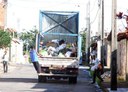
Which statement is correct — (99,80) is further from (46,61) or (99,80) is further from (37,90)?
(37,90)

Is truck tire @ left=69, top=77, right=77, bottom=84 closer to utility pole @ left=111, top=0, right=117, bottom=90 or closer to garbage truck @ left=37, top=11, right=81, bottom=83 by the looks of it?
garbage truck @ left=37, top=11, right=81, bottom=83

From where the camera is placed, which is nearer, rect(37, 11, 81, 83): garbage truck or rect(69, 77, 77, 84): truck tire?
rect(69, 77, 77, 84): truck tire

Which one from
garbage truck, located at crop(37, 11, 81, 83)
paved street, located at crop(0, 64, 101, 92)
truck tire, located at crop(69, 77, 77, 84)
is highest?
garbage truck, located at crop(37, 11, 81, 83)

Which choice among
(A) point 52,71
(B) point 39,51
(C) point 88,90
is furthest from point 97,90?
(B) point 39,51

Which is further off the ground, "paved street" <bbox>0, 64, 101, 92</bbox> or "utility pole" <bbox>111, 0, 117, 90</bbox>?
"utility pole" <bbox>111, 0, 117, 90</bbox>

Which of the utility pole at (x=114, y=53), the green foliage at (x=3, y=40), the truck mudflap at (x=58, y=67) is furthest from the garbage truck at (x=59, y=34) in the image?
the green foliage at (x=3, y=40)

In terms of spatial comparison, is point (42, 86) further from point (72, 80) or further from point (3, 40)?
point (3, 40)

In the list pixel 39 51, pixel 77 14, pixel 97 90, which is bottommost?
pixel 97 90

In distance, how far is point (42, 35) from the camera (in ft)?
96.9

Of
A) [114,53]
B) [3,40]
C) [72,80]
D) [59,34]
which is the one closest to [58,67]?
[72,80]

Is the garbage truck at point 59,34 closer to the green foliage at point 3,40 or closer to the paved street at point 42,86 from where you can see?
the paved street at point 42,86

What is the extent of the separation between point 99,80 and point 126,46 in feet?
13.5

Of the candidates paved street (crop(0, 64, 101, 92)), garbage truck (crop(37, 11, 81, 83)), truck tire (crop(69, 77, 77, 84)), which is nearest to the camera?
paved street (crop(0, 64, 101, 92))

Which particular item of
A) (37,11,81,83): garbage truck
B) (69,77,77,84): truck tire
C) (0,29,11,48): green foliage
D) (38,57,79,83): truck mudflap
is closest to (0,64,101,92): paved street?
(69,77,77,84): truck tire
